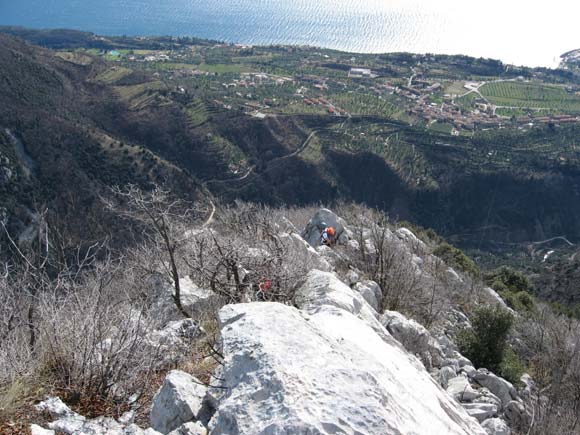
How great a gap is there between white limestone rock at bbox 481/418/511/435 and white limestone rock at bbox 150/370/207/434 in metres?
5.31

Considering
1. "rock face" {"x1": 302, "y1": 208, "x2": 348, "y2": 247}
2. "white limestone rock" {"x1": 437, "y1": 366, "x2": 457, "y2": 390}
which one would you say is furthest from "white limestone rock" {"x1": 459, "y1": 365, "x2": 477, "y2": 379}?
"rock face" {"x1": 302, "y1": 208, "x2": 348, "y2": 247}

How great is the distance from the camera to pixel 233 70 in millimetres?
98125

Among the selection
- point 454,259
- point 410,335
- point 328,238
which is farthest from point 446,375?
point 454,259

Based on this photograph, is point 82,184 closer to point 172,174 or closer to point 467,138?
point 172,174

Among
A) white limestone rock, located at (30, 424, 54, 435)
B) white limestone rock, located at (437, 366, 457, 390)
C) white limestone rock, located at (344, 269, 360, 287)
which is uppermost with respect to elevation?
white limestone rock, located at (30, 424, 54, 435)

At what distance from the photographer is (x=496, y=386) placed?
35.0ft

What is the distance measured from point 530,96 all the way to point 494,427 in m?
99.8

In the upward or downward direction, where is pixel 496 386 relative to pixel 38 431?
downward

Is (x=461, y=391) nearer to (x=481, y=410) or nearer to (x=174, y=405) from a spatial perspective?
(x=481, y=410)

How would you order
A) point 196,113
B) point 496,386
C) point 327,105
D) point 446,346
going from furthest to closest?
point 327,105
point 196,113
point 446,346
point 496,386

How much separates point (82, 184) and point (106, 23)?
4768 inches

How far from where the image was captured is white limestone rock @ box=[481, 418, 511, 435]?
8.12 metres

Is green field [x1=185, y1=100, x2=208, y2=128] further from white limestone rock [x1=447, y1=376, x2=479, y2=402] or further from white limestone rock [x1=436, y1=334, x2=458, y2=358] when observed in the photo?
white limestone rock [x1=447, y1=376, x2=479, y2=402]

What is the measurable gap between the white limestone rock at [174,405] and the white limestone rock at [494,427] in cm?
531
